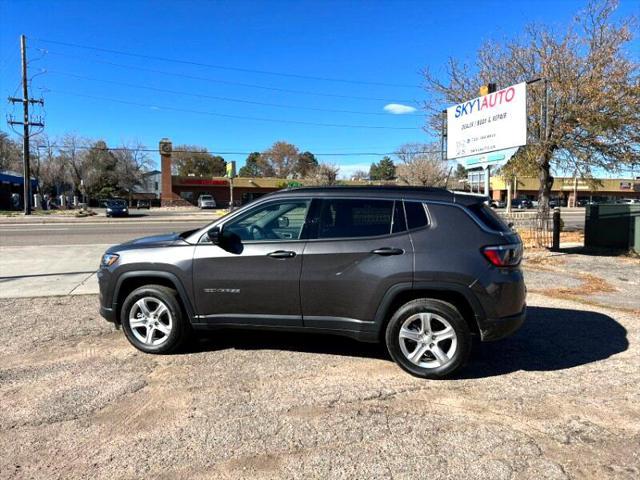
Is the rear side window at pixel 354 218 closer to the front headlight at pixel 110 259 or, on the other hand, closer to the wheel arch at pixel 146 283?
the wheel arch at pixel 146 283

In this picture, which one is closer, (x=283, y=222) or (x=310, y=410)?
(x=310, y=410)

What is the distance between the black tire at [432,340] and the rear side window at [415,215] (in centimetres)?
67

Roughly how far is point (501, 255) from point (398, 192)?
1083 mm

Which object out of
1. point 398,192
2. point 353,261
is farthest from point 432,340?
point 398,192

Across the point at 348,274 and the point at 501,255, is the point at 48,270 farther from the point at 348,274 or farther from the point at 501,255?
the point at 501,255

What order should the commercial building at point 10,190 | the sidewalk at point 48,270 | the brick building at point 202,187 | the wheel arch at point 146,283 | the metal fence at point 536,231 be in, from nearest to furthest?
1. the wheel arch at point 146,283
2. the sidewalk at point 48,270
3. the metal fence at point 536,231
4. the commercial building at point 10,190
5. the brick building at point 202,187

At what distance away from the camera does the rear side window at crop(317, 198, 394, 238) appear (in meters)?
4.44

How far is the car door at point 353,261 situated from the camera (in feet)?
Result: 14.1

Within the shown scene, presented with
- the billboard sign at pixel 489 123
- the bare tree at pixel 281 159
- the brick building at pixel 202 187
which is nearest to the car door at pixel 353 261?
the billboard sign at pixel 489 123

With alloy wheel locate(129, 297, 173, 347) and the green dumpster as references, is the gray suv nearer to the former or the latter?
alloy wheel locate(129, 297, 173, 347)

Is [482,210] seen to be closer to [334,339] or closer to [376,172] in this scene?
[334,339]

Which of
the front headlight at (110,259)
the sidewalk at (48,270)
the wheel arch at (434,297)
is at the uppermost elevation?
the front headlight at (110,259)

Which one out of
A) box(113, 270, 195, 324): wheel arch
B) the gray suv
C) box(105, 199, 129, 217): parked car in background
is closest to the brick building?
box(105, 199, 129, 217): parked car in background

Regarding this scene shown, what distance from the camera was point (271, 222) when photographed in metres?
4.74
